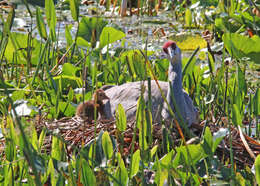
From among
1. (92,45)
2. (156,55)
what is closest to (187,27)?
(156,55)

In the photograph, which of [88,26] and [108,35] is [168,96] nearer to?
[108,35]

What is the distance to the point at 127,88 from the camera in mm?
3061

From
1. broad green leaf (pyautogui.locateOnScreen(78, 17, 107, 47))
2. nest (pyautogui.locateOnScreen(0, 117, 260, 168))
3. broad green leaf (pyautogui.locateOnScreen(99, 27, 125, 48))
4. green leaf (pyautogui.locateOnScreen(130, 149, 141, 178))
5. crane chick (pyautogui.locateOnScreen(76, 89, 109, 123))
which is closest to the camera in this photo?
green leaf (pyautogui.locateOnScreen(130, 149, 141, 178))

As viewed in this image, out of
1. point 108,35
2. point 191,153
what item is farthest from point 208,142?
point 108,35

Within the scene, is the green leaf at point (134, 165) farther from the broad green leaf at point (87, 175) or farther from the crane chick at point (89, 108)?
the crane chick at point (89, 108)

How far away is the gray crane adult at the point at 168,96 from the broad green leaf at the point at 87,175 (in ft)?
3.30

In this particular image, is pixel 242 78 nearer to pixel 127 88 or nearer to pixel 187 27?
pixel 127 88

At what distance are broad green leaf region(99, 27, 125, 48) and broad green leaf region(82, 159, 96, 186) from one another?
1.89m

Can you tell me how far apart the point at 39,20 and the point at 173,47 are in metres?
0.86

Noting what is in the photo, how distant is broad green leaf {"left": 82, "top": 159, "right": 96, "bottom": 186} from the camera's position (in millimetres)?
1447

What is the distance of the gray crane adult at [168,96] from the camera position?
2.72 meters

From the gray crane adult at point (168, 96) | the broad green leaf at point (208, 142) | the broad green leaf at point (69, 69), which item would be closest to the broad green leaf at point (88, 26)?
the broad green leaf at point (69, 69)

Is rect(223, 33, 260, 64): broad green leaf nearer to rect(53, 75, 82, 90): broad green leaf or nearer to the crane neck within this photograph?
the crane neck

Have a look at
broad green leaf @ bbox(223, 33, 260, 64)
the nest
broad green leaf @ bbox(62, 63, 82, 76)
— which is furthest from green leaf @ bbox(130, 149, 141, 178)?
broad green leaf @ bbox(62, 63, 82, 76)
